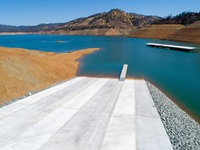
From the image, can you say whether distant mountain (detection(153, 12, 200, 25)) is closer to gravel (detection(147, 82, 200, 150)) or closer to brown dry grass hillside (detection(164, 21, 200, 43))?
brown dry grass hillside (detection(164, 21, 200, 43))

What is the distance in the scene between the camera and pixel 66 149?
30.6 ft

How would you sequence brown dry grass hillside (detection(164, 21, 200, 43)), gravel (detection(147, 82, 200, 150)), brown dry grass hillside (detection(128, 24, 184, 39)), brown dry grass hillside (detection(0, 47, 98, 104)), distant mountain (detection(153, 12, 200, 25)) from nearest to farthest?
gravel (detection(147, 82, 200, 150)) → brown dry grass hillside (detection(0, 47, 98, 104)) → brown dry grass hillside (detection(164, 21, 200, 43)) → brown dry grass hillside (detection(128, 24, 184, 39)) → distant mountain (detection(153, 12, 200, 25))

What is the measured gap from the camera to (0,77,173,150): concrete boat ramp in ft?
32.1

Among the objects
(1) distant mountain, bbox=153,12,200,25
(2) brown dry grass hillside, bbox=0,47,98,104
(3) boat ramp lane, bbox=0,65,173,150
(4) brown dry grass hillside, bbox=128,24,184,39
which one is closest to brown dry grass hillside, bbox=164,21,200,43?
(4) brown dry grass hillside, bbox=128,24,184,39

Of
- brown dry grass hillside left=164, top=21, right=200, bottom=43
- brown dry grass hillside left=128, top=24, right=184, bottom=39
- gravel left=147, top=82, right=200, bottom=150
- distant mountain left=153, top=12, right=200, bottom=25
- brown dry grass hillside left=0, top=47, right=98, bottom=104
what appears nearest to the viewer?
gravel left=147, top=82, right=200, bottom=150

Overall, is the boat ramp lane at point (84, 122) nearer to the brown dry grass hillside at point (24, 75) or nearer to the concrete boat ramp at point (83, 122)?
the concrete boat ramp at point (83, 122)

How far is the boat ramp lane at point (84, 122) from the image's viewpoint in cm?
978

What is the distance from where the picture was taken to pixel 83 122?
11992 millimetres

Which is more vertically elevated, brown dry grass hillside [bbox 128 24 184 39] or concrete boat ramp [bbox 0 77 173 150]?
brown dry grass hillside [bbox 128 24 184 39]

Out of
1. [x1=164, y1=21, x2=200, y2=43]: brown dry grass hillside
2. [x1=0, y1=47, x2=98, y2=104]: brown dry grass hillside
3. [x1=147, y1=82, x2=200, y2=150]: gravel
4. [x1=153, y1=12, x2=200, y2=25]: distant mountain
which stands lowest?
[x1=147, y1=82, x2=200, y2=150]: gravel

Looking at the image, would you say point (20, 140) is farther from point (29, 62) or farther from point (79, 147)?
point (29, 62)

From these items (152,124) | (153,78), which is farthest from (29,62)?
(152,124)

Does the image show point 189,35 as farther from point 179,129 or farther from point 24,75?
point 179,129

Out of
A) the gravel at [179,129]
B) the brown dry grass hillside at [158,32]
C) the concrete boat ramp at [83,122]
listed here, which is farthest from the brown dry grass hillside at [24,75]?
the brown dry grass hillside at [158,32]
